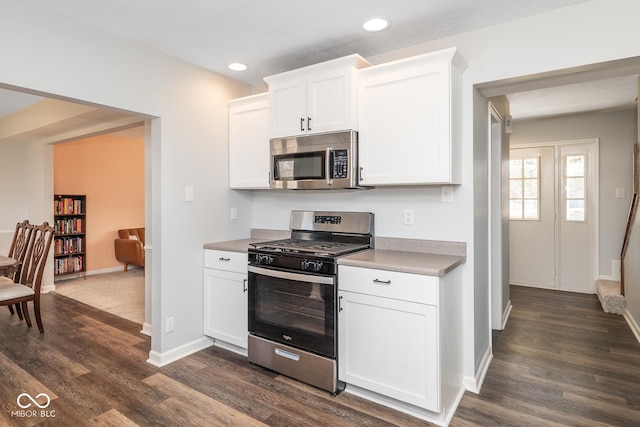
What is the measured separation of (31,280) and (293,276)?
9.85 ft

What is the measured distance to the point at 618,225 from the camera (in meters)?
4.60

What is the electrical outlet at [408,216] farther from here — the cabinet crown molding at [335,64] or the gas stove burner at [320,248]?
the cabinet crown molding at [335,64]

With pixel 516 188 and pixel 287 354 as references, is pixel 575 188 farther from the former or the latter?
pixel 287 354

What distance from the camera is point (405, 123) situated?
7.61ft

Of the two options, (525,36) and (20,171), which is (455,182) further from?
(20,171)

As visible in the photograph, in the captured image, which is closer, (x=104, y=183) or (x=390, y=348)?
(x=390, y=348)

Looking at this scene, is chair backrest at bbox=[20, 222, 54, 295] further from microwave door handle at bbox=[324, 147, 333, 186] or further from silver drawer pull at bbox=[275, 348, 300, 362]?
microwave door handle at bbox=[324, 147, 333, 186]

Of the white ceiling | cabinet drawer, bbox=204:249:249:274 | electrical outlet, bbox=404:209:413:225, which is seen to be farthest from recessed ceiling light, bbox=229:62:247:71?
electrical outlet, bbox=404:209:413:225

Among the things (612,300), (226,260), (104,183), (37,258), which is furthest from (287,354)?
(104,183)

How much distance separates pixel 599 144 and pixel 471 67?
137 inches

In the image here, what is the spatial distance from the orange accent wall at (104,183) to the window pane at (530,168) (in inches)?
239

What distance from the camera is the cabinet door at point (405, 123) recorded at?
2189 millimetres

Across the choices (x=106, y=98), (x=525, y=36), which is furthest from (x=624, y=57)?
(x=106, y=98)

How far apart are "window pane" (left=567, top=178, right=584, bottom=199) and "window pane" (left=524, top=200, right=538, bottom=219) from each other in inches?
16.4
